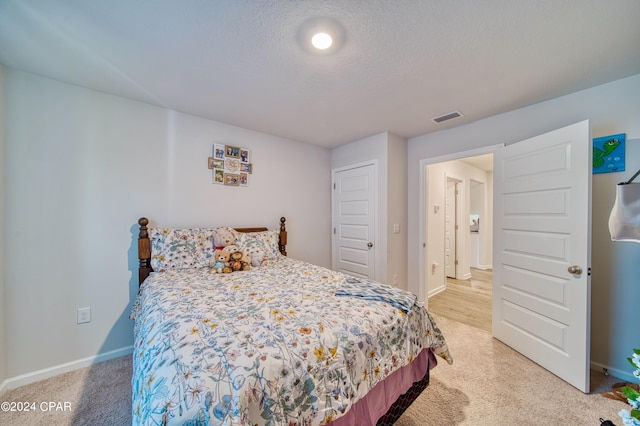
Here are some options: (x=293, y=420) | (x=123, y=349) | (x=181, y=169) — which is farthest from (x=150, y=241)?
(x=293, y=420)

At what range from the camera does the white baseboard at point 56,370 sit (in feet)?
5.90

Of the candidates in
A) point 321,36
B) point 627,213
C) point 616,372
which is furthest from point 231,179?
point 616,372

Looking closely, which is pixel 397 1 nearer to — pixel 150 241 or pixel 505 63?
pixel 505 63

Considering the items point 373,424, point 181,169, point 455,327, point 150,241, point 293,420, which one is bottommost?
point 455,327

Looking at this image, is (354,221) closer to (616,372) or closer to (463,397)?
(463,397)

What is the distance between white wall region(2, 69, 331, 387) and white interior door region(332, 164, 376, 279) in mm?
1820

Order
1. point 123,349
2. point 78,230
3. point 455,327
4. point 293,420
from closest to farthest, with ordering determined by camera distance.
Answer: point 293,420 → point 78,230 → point 123,349 → point 455,327

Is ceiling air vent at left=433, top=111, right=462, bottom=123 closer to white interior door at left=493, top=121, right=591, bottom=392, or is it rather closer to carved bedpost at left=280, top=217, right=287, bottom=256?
white interior door at left=493, top=121, right=591, bottom=392

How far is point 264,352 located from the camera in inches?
37.5

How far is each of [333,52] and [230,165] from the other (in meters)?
1.84

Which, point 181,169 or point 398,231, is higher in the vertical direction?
point 181,169

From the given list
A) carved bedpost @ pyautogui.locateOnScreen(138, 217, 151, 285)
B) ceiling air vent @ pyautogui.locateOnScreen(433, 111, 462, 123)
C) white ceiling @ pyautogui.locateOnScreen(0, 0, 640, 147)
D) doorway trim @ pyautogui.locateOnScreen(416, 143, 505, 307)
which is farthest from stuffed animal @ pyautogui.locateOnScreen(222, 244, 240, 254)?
ceiling air vent @ pyautogui.locateOnScreen(433, 111, 462, 123)

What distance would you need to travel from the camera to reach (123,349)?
2256 mm

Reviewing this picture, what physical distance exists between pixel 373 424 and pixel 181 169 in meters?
2.75
